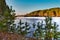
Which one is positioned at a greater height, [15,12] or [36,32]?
[15,12]

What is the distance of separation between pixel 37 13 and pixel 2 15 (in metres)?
0.57

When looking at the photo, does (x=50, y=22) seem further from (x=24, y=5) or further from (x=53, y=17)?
(x=24, y=5)

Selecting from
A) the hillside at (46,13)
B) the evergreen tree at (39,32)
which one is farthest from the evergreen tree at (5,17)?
the evergreen tree at (39,32)

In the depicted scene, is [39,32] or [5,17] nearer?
[5,17]

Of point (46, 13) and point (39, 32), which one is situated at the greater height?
point (46, 13)

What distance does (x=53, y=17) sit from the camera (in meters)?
3.83

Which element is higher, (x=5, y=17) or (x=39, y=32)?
(x=5, y=17)

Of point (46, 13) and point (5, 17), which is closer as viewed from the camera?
point (5, 17)

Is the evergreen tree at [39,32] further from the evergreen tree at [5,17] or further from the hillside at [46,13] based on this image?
the evergreen tree at [5,17]

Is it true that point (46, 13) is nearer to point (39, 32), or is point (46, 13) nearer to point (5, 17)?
point (39, 32)

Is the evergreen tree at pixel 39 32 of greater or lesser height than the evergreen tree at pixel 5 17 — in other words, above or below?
below

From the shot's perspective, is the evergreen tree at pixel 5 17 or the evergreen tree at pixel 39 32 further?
the evergreen tree at pixel 39 32

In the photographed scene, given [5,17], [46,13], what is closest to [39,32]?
[46,13]

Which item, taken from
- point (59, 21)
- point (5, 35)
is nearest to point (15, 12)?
point (5, 35)
